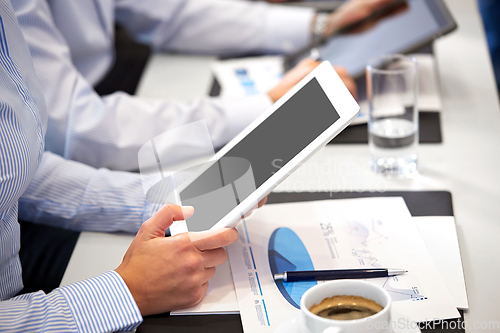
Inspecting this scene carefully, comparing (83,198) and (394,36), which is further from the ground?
(394,36)

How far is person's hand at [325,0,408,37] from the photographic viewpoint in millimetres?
1052

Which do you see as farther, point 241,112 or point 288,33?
point 288,33

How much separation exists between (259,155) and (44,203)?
36 centimetres

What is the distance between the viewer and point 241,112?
85cm

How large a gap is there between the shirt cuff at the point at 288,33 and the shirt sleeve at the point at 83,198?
0.67 m

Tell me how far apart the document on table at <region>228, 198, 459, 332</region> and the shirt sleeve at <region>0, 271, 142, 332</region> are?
13 centimetres

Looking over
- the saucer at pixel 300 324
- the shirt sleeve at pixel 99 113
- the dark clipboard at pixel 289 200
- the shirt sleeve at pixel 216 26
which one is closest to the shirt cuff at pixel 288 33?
the shirt sleeve at pixel 216 26

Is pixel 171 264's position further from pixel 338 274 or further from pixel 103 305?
pixel 338 274

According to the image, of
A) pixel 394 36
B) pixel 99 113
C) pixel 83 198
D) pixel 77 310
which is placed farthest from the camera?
pixel 394 36

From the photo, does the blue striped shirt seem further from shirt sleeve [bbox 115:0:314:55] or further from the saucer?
shirt sleeve [bbox 115:0:314:55]

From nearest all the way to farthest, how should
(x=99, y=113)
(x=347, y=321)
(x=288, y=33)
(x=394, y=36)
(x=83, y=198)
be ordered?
(x=347, y=321) → (x=83, y=198) → (x=99, y=113) → (x=394, y=36) → (x=288, y=33)

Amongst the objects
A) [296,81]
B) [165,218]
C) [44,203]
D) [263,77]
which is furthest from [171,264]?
[263,77]

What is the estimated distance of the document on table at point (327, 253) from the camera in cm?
48

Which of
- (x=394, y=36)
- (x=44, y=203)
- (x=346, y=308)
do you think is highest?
(x=394, y=36)
